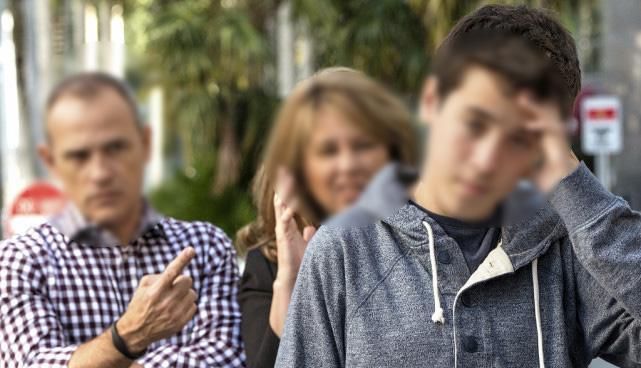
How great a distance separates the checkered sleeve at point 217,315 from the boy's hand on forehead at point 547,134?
93cm

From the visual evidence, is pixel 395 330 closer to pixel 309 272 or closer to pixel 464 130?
pixel 309 272

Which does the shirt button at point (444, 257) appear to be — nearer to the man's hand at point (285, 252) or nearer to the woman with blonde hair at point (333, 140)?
the man's hand at point (285, 252)

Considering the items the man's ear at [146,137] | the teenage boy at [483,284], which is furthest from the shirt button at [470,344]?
the man's ear at [146,137]

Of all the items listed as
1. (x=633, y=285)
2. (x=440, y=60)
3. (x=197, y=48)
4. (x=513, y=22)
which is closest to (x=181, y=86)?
(x=197, y=48)

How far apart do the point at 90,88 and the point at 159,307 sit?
58 cm

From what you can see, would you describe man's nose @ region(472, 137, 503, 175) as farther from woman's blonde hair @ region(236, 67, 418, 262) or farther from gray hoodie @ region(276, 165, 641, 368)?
gray hoodie @ region(276, 165, 641, 368)

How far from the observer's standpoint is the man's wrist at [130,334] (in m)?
1.89

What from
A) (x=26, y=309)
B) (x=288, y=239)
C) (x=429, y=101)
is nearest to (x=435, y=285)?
(x=288, y=239)

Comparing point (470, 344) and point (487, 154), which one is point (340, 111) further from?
point (470, 344)

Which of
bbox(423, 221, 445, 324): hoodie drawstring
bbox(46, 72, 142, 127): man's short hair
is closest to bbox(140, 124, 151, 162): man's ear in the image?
bbox(46, 72, 142, 127): man's short hair

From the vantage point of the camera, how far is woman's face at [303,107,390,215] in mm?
1235

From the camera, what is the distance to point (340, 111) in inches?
48.8

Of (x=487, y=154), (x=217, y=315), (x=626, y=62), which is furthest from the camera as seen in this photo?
(x=217, y=315)

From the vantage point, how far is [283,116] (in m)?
1.29
